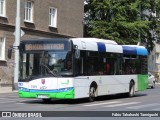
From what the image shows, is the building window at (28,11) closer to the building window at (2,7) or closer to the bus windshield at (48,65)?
the building window at (2,7)

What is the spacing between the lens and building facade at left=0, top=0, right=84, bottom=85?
34688 millimetres

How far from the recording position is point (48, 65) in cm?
1884

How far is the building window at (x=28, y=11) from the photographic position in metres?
37.6

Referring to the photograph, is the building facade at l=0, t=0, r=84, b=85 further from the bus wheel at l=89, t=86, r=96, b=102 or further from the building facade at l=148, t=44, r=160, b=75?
the building facade at l=148, t=44, r=160, b=75

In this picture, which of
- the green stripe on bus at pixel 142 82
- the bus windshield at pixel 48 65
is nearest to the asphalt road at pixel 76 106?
the bus windshield at pixel 48 65

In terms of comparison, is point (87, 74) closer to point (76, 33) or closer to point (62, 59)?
point (62, 59)

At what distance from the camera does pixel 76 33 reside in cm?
4484

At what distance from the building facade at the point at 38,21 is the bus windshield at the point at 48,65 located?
15.2 meters

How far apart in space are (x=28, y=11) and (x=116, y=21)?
40.5ft

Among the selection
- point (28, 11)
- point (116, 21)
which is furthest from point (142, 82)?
point (116, 21)

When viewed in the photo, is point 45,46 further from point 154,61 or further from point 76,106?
point 154,61

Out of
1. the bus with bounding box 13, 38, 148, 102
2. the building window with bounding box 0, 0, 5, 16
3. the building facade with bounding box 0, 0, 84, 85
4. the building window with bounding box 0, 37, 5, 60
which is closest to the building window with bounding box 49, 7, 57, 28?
the building facade with bounding box 0, 0, 84, 85

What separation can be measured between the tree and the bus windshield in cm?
2816

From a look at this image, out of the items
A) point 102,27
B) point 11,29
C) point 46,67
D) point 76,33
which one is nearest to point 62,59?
point 46,67
